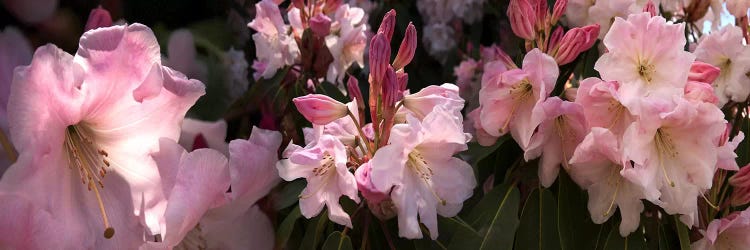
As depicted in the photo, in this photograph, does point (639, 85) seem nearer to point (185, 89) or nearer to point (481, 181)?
point (481, 181)

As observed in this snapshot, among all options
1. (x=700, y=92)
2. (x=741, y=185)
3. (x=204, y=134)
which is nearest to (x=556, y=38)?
(x=700, y=92)

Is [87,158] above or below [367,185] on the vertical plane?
above

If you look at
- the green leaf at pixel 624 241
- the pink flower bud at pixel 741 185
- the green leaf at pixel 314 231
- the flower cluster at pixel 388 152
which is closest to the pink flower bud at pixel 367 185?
the flower cluster at pixel 388 152

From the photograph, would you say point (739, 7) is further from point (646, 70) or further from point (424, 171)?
point (424, 171)

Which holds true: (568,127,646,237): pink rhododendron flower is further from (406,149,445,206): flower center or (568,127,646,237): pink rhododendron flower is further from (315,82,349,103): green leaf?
(315,82,349,103): green leaf

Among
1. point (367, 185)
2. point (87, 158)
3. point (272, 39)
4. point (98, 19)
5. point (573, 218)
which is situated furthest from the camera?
point (272, 39)

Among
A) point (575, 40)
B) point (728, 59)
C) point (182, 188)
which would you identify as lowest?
point (728, 59)
